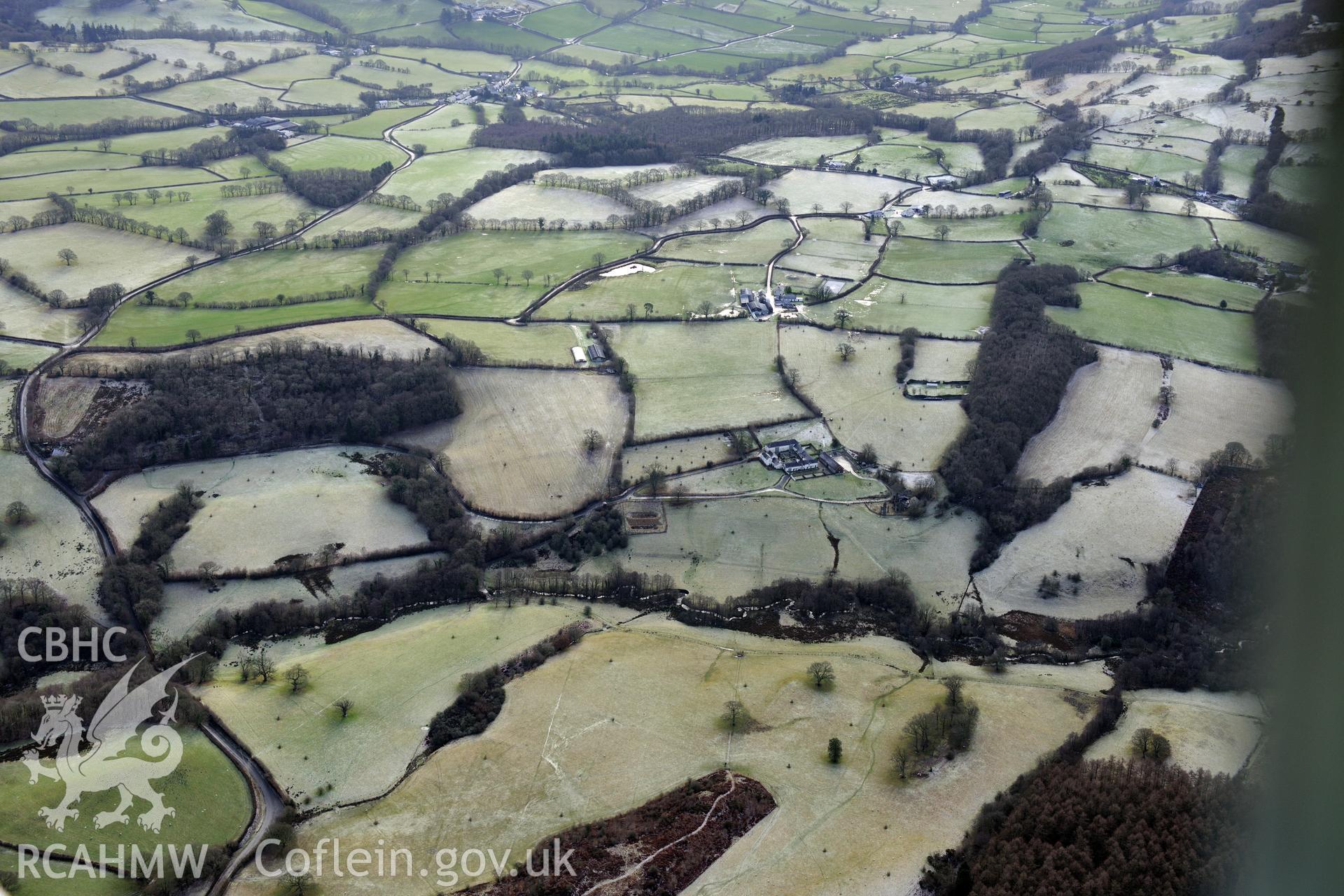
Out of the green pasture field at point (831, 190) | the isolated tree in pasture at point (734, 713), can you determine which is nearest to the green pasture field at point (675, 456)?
the isolated tree in pasture at point (734, 713)

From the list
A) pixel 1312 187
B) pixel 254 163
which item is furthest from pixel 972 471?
pixel 254 163

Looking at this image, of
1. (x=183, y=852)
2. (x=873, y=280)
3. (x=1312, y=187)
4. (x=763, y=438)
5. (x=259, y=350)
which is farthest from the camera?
(x=873, y=280)

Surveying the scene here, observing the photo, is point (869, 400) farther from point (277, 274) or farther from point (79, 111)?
point (79, 111)

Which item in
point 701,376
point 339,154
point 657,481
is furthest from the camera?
point 339,154

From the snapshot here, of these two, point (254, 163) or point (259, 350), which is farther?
point (254, 163)

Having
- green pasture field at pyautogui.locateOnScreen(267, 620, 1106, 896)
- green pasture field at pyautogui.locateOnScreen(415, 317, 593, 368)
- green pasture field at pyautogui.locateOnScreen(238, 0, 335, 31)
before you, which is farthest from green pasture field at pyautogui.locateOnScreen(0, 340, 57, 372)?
green pasture field at pyautogui.locateOnScreen(238, 0, 335, 31)

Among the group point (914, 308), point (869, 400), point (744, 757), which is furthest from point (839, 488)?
point (914, 308)

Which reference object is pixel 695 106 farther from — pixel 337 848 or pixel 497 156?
pixel 337 848
